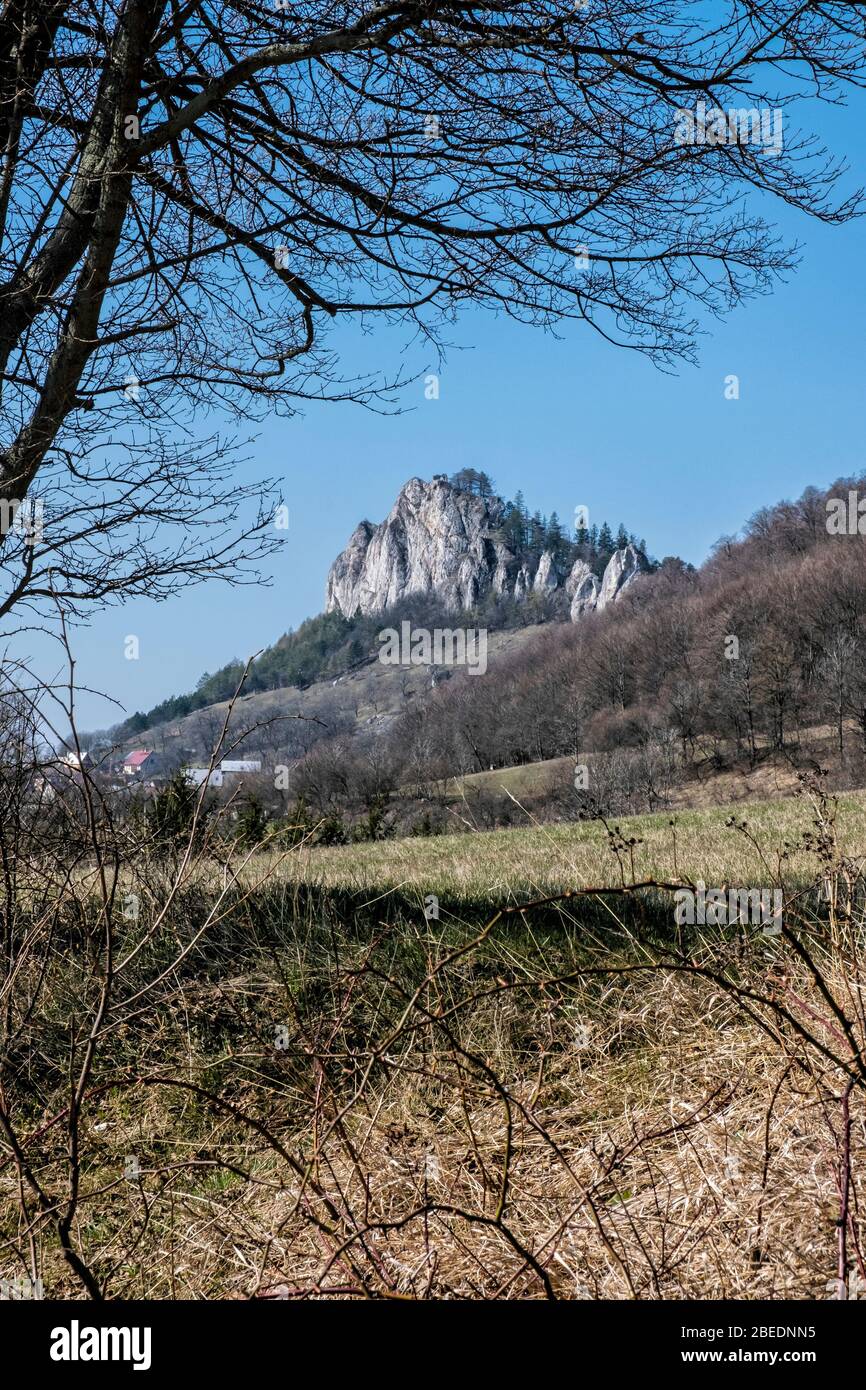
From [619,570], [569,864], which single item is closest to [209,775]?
[569,864]

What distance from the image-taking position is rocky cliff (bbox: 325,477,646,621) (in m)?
153

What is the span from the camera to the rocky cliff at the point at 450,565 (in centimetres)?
15262

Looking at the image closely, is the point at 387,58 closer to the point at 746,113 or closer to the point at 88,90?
the point at 88,90

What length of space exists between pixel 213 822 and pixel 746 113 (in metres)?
4.44

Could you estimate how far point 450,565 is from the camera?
164 meters

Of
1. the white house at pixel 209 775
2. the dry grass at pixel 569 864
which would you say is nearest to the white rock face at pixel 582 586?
the dry grass at pixel 569 864

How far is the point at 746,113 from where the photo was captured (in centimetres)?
501

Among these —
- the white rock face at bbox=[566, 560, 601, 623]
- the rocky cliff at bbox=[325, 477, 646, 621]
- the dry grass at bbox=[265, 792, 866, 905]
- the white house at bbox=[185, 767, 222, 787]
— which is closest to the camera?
the white house at bbox=[185, 767, 222, 787]

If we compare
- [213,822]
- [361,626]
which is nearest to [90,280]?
[213,822]

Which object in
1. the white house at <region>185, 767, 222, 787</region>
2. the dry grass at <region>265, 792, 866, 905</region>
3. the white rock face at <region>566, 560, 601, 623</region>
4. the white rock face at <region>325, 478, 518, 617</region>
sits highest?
the white rock face at <region>325, 478, 518, 617</region>

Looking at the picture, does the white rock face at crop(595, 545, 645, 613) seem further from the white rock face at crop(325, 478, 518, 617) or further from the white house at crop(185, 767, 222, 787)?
the white house at crop(185, 767, 222, 787)

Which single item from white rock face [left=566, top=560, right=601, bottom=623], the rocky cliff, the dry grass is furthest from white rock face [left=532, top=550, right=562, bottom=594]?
the dry grass

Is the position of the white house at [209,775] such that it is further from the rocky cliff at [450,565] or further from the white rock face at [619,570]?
the white rock face at [619,570]
